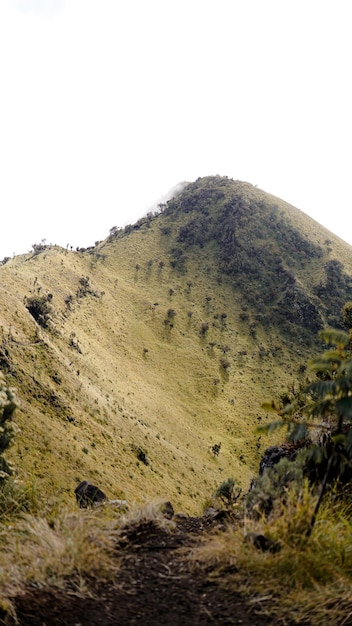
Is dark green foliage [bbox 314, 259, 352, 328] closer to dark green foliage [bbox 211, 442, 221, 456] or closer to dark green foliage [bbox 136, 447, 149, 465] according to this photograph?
dark green foliage [bbox 211, 442, 221, 456]

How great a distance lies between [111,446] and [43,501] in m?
32.0

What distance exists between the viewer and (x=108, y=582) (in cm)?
517

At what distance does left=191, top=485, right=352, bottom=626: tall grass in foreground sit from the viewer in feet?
15.0

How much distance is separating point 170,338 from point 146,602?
7601 cm

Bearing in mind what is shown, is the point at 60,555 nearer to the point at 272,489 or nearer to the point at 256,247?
the point at 272,489

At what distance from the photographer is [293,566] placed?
5.15 meters

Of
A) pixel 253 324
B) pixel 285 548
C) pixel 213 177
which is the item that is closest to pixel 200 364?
pixel 253 324

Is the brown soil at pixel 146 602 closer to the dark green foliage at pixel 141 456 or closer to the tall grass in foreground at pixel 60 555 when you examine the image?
the tall grass in foreground at pixel 60 555

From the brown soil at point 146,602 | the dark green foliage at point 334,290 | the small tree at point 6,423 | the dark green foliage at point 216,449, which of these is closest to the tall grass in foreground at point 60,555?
the brown soil at point 146,602

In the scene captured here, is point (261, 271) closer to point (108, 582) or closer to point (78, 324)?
point (78, 324)

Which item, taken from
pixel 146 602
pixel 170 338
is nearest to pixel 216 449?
pixel 170 338

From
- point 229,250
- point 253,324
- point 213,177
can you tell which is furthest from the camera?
point 213,177

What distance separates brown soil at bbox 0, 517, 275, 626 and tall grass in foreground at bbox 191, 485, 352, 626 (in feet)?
0.67

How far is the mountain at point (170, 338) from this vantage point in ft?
118
